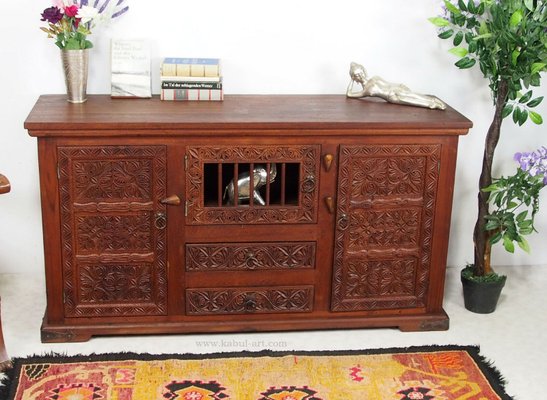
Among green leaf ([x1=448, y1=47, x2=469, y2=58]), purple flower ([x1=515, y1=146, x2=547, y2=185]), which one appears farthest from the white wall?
purple flower ([x1=515, y1=146, x2=547, y2=185])

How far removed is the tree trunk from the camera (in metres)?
3.43

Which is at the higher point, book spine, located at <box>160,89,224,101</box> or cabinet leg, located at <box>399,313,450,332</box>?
book spine, located at <box>160,89,224,101</box>

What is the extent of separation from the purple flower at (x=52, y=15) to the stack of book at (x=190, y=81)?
419mm

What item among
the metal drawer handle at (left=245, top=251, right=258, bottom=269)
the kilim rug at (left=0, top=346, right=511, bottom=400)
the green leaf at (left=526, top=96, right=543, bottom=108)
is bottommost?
the kilim rug at (left=0, top=346, right=511, bottom=400)

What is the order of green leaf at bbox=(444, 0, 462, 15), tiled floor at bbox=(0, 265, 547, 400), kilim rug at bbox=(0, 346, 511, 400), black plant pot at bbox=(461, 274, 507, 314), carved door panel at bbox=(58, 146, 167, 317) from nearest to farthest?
kilim rug at bbox=(0, 346, 511, 400)
carved door panel at bbox=(58, 146, 167, 317)
tiled floor at bbox=(0, 265, 547, 400)
green leaf at bbox=(444, 0, 462, 15)
black plant pot at bbox=(461, 274, 507, 314)

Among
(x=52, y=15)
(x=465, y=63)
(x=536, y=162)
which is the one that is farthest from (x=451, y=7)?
(x=52, y=15)

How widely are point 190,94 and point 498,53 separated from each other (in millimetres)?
1148

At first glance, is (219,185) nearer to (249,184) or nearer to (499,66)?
(249,184)

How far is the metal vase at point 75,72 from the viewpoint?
3281 millimetres

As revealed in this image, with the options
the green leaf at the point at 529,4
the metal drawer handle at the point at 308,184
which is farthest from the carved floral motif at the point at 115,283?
the green leaf at the point at 529,4

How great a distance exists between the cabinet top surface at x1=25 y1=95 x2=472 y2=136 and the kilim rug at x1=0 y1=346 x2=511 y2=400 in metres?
0.81

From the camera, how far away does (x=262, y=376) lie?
3111 mm

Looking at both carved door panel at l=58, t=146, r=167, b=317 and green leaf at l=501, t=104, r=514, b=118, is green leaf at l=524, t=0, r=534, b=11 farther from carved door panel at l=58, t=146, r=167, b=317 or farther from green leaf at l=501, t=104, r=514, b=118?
carved door panel at l=58, t=146, r=167, b=317

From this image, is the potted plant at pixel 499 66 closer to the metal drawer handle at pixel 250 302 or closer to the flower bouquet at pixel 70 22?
the metal drawer handle at pixel 250 302
